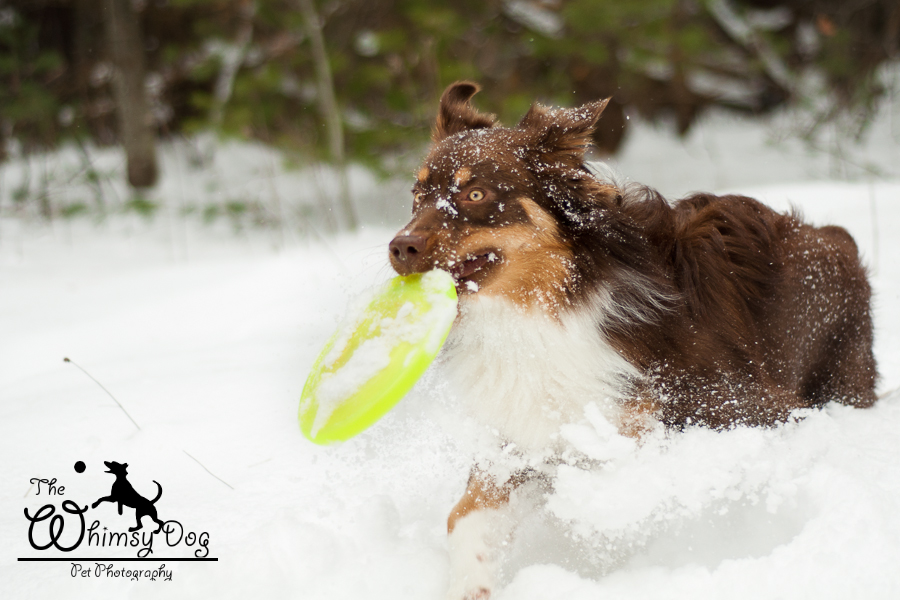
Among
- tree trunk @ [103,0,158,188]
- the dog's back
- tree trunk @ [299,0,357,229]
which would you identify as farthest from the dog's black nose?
tree trunk @ [103,0,158,188]

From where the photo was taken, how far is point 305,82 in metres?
9.68

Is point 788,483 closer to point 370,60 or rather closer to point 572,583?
point 572,583

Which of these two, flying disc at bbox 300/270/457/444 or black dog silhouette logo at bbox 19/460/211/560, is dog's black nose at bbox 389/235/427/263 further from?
black dog silhouette logo at bbox 19/460/211/560

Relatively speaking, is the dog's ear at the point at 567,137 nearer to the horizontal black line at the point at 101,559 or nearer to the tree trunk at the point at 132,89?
the horizontal black line at the point at 101,559

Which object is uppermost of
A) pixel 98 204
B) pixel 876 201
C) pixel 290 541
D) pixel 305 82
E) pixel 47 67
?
pixel 47 67

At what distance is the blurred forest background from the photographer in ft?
29.0

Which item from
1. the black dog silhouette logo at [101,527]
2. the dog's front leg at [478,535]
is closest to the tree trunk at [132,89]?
the black dog silhouette logo at [101,527]

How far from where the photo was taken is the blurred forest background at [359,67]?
8852mm

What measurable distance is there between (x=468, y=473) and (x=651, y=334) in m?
1.00

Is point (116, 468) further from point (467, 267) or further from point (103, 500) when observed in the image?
point (467, 267)

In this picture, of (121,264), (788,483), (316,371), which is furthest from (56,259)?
(788,483)

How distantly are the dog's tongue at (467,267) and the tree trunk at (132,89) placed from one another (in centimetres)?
1004

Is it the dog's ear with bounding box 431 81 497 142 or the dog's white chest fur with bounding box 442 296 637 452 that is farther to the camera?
the dog's ear with bounding box 431 81 497 142

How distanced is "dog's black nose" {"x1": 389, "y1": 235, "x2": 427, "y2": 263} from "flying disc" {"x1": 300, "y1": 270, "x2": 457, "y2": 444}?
3.7 inches
